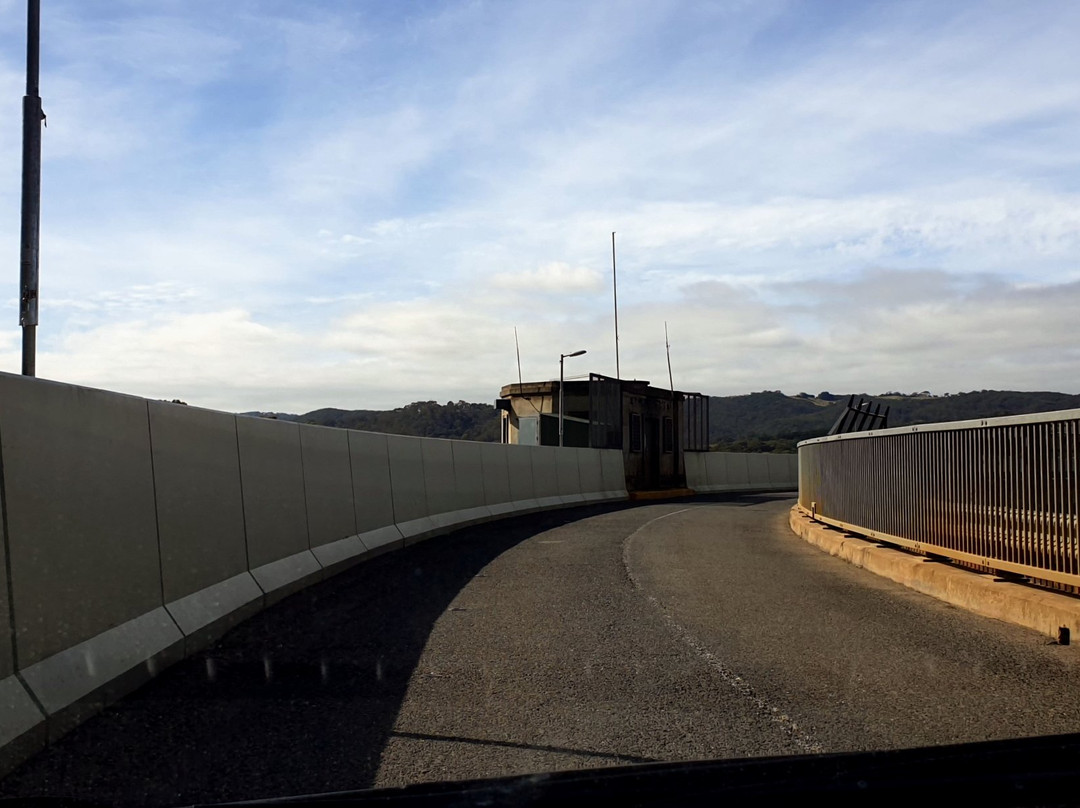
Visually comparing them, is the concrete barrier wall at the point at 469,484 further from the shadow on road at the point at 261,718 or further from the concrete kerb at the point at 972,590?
the shadow on road at the point at 261,718

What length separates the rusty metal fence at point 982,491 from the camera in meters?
7.94

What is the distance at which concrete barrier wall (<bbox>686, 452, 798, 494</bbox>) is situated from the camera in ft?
132

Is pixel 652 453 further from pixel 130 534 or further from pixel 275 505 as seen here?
pixel 130 534

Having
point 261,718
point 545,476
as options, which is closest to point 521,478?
point 545,476

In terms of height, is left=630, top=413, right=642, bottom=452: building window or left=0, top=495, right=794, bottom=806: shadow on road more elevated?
left=630, top=413, right=642, bottom=452: building window

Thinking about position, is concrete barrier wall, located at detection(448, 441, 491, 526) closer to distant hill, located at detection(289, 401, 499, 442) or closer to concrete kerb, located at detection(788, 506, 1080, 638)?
concrete kerb, located at detection(788, 506, 1080, 638)

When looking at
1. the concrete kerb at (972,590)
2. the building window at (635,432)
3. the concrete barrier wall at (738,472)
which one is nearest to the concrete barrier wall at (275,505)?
the concrete kerb at (972,590)

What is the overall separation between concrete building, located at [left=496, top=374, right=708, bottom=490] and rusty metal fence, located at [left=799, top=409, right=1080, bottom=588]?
2126 centimetres

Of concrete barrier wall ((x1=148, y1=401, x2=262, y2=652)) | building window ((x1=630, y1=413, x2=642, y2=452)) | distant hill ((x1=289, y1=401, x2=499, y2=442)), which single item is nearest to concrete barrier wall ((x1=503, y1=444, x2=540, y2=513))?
building window ((x1=630, y1=413, x2=642, y2=452))

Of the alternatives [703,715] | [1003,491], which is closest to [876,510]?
[1003,491]

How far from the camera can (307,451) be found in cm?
1080

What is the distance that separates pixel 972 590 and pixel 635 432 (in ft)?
94.0

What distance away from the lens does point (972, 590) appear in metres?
8.92

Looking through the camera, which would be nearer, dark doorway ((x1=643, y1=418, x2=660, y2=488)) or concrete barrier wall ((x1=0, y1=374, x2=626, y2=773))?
concrete barrier wall ((x1=0, y1=374, x2=626, y2=773))
